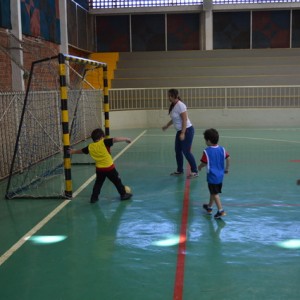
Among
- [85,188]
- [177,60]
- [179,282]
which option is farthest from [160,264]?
[177,60]

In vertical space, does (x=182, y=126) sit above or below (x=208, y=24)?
below

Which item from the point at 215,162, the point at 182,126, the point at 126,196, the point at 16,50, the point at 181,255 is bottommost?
the point at 181,255

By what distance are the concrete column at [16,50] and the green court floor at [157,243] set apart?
15.7 ft

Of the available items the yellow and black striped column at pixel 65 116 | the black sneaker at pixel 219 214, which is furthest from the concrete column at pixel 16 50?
the black sneaker at pixel 219 214

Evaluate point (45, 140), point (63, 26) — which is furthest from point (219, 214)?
point (63, 26)

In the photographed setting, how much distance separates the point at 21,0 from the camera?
12992mm

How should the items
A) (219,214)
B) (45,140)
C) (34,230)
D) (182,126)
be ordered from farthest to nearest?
(45,140)
(182,126)
(219,214)
(34,230)

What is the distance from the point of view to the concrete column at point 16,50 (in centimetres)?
1195

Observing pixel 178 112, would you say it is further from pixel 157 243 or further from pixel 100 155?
pixel 157 243

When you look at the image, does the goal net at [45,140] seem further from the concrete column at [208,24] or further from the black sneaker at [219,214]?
the concrete column at [208,24]

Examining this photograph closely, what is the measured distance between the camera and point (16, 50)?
12109 millimetres

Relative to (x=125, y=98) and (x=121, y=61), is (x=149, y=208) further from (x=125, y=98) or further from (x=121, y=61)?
(x=121, y=61)

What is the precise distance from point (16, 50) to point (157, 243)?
888cm

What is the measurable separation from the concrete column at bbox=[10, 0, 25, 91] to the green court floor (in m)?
4.80
